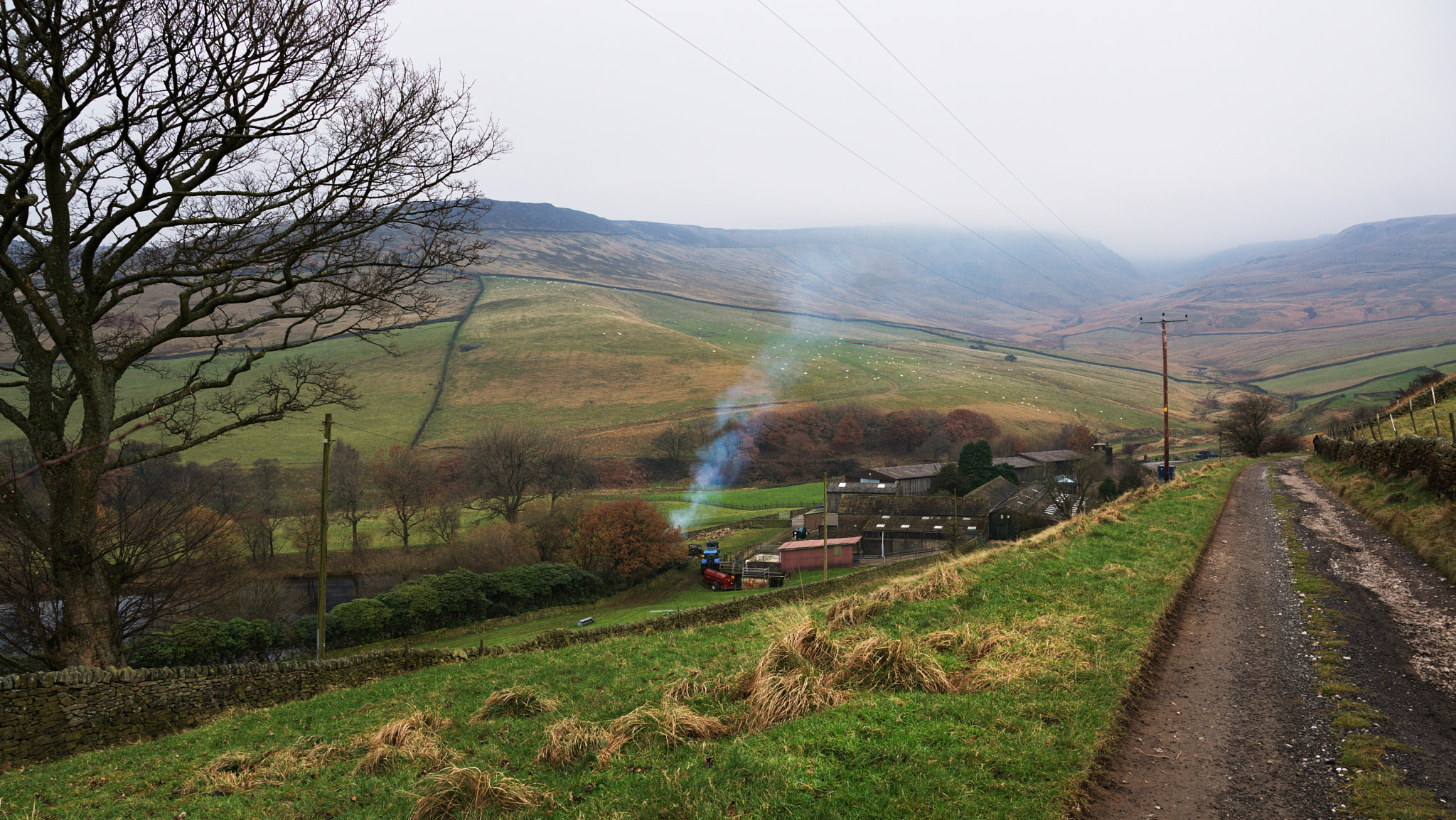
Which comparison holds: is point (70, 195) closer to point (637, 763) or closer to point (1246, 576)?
point (637, 763)

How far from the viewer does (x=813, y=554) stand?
184ft

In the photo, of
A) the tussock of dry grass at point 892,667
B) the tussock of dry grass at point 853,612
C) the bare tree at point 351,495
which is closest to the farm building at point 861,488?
the bare tree at point 351,495

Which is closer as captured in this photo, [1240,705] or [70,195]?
[1240,705]

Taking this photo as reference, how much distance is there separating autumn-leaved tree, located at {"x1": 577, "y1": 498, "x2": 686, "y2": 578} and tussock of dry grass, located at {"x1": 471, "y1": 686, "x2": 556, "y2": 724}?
4242 cm

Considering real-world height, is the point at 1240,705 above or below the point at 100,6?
below

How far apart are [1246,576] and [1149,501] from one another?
38.0 ft

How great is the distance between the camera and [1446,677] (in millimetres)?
8250

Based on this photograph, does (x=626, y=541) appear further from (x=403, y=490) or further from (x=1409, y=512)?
(x=1409, y=512)

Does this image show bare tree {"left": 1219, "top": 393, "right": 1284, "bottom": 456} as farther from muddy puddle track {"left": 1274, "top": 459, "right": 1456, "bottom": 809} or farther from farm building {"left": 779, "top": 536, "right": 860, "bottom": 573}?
muddy puddle track {"left": 1274, "top": 459, "right": 1456, "bottom": 809}

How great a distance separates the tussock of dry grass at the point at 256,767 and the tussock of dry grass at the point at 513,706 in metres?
1.72

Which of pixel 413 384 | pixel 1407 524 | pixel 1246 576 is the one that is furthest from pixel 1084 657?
pixel 413 384

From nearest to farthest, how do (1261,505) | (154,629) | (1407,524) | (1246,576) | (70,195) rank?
(70,195), (1246,576), (1407,524), (1261,505), (154,629)

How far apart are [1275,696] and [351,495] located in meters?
61.5

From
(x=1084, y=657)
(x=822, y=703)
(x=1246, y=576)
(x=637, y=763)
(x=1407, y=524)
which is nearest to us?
(x=637, y=763)
